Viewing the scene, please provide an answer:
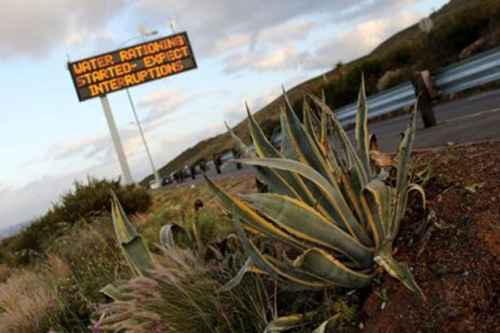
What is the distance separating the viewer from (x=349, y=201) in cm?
304

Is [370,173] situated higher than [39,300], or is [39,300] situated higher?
[370,173]

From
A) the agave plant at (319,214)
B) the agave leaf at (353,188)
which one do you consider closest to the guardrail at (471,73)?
the agave plant at (319,214)

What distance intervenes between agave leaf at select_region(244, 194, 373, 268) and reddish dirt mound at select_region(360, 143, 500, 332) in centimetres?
21

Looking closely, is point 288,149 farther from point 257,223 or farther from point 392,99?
point 392,99

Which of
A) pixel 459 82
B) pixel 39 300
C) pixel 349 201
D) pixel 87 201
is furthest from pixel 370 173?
pixel 87 201

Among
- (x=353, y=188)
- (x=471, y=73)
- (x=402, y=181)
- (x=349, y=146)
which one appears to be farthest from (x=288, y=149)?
(x=471, y=73)

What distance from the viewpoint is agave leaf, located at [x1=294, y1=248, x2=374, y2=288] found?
261 centimetres

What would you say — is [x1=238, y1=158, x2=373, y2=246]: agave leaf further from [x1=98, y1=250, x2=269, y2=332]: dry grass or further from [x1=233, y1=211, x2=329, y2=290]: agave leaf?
[x1=98, y1=250, x2=269, y2=332]: dry grass

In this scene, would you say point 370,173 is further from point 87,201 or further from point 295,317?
point 87,201

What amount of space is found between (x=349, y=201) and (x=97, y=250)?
5418mm

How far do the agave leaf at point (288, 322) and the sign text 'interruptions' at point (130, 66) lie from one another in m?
27.0

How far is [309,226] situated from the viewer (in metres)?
2.78

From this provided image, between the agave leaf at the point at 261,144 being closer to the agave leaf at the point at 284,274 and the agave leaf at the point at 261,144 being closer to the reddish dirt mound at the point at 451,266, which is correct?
the agave leaf at the point at 284,274

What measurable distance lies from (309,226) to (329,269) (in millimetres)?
249
